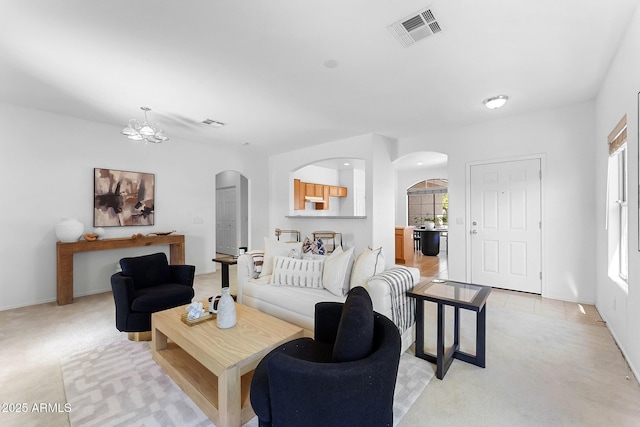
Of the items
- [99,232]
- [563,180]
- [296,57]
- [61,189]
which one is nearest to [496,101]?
[563,180]

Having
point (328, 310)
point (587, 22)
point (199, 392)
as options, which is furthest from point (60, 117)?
point (587, 22)

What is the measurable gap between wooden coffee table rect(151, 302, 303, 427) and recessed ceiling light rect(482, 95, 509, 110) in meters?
3.44

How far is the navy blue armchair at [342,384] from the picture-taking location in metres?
1.16

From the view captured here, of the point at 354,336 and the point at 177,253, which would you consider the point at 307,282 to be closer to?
the point at 354,336

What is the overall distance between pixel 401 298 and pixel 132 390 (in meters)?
2.05

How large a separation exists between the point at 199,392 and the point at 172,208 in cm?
414

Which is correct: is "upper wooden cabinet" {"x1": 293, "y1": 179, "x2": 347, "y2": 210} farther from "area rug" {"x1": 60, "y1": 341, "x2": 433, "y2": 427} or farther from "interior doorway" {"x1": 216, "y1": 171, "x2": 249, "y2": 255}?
"area rug" {"x1": 60, "y1": 341, "x2": 433, "y2": 427}

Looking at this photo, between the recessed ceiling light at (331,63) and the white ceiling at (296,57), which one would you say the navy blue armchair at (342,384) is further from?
the recessed ceiling light at (331,63)

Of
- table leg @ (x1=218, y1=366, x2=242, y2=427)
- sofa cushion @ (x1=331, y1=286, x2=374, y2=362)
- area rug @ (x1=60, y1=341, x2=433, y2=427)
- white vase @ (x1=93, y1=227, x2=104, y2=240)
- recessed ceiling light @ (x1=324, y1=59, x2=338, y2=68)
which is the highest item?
recessed ceiling light @ (x1=324, y1=59, x2=338, y2=68)

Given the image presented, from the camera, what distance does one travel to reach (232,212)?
8.16m

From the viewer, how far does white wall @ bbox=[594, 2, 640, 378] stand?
206 cm

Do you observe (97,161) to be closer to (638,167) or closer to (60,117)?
(60,117)

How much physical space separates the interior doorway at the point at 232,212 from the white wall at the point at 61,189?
2.42 m

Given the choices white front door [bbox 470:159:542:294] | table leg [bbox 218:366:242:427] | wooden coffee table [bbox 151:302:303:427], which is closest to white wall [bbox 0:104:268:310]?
wooden coffee table [bbox 151:302:303:427]
